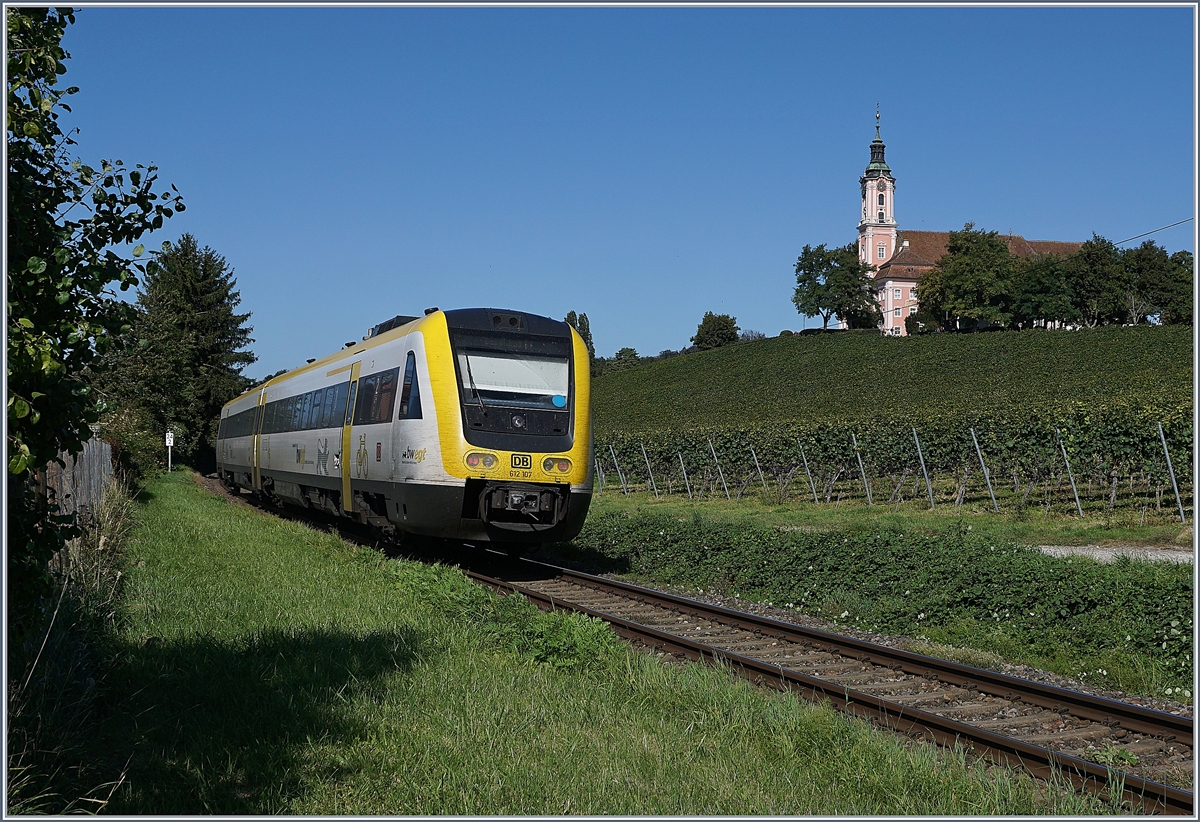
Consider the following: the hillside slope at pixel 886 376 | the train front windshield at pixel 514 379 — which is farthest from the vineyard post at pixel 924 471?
the hillside slope at pixel 886 376

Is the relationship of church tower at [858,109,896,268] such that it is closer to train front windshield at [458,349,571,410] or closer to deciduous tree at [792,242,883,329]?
deciduous tree at [792,242,883,329]

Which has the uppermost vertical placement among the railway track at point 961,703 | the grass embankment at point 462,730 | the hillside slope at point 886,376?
the hillside slope at point 886,376

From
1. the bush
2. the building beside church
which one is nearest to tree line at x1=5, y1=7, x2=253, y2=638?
the bush

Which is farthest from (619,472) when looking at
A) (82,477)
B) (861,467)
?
(82,477)

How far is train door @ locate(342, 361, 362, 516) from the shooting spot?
1645cm

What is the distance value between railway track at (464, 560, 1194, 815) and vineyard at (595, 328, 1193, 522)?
511 inches

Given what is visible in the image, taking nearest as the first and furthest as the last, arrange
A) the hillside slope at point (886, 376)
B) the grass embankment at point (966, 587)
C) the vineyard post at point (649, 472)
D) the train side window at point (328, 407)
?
the grass embankment at point (966, 587) < the train side window at point (328, 407) < the vineyard post at point (649, 472) < the hillside slope at point (886, 376)

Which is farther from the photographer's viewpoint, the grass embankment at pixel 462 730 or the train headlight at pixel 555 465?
the train headlight at pixel 555 465

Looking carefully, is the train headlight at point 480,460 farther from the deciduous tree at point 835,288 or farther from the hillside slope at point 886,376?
the deciduous tree at point 835,288

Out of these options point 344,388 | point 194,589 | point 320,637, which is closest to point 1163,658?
point 320,637

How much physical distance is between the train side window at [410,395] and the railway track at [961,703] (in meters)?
3.65

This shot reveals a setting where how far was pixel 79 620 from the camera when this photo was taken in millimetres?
8570

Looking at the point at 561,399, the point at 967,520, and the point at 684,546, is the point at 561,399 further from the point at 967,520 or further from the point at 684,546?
the point at 967,520

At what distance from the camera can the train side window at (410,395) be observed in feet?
44.3
